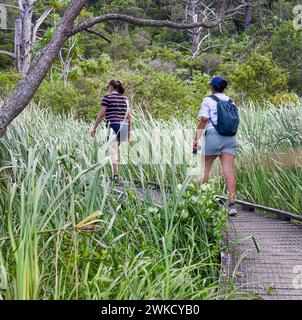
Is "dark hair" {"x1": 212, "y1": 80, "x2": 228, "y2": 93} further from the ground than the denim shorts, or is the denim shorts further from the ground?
"dark hair" {"x1": 212, "y1": 80, "x2": 228, "y2": 93}

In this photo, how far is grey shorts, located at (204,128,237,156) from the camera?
20.8 feet

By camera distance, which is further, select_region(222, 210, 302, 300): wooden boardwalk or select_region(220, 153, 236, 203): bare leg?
select_region(220, 153, 236, 203): bare leg

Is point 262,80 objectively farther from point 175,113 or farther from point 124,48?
point 124,48

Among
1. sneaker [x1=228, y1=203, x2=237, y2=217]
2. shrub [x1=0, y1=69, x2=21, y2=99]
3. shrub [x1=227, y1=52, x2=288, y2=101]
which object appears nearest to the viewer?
sneaker [x1=228, y1=203, x2=237, y2=217]

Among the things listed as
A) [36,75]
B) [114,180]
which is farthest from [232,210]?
[36,75]

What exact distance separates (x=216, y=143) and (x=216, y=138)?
48 millimetres

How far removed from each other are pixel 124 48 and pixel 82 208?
34.2 meters

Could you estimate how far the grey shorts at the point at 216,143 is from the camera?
20.8ft

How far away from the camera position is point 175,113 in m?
16.1

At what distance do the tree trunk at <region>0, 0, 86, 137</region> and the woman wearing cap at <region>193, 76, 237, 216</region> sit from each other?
1.47 metres

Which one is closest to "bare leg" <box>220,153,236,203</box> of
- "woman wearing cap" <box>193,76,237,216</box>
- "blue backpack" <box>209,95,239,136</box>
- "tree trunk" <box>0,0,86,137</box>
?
"woman wearing cap" <box>193,76,237,216</box>

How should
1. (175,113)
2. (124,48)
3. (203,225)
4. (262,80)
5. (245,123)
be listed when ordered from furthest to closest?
(124,48) < (262,80) < (175,113) < (245,123) < (203,225)

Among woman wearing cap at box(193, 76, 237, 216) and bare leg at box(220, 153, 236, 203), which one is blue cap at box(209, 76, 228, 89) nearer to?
woman wearing cap at box(193, 76, 237, 216)
